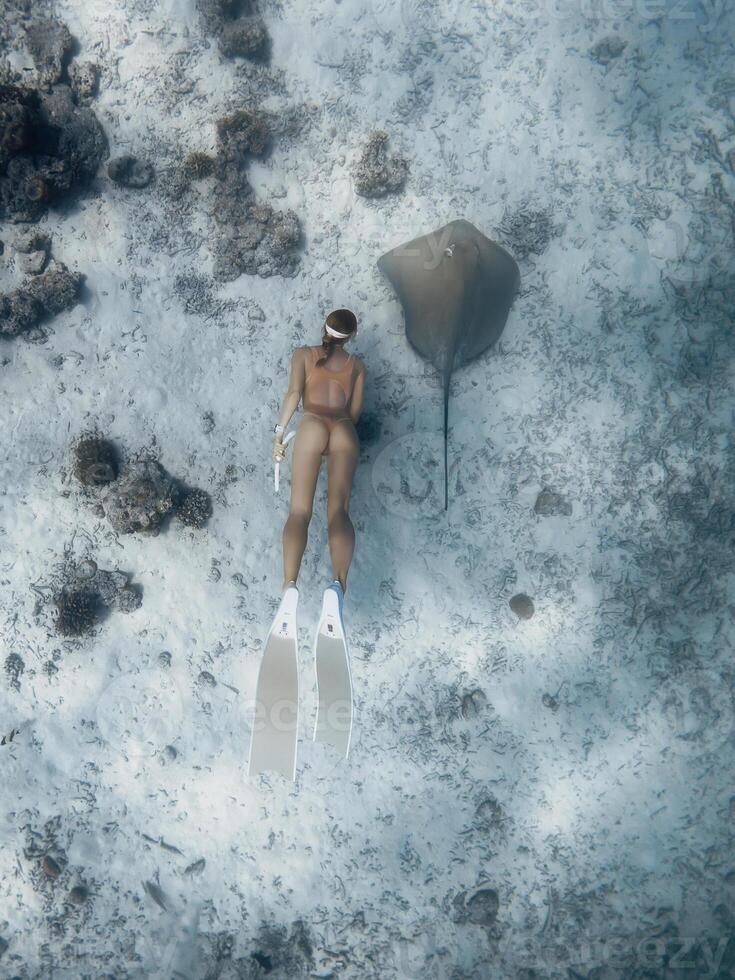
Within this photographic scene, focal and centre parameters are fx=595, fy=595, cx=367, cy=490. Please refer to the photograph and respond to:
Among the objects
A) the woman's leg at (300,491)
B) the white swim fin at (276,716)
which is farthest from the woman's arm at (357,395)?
the white swim fin at (276,716)

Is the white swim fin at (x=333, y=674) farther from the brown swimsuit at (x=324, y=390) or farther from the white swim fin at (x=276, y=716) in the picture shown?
the brown swimsuit at (x=324, y=390)

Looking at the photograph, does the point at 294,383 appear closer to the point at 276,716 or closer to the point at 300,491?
the point at 300,491

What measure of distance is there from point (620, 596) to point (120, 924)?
A: 6552 mm

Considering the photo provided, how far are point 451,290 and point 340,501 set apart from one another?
2436mm

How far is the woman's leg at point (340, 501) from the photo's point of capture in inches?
210

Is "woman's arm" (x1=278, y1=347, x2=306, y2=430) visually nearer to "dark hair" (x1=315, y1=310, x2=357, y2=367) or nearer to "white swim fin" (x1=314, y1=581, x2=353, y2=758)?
"dark hair" (x1=315, y1=310, x2=357, y2=367)

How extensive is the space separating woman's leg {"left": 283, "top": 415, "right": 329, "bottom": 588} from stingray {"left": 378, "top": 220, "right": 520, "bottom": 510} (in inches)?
53.8

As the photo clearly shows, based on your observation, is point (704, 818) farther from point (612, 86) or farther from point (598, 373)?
point (612, 86)

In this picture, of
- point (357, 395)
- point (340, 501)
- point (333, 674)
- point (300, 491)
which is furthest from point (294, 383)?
point (333, 674)

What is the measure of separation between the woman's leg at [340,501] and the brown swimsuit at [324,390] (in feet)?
1.18

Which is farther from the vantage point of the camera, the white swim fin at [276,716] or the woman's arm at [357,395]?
the woman's arm at [357,395]

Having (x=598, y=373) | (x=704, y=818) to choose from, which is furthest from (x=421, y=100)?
(x=704, y=818)

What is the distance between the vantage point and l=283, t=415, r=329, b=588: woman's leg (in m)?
5.33

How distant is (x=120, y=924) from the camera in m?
6.55
